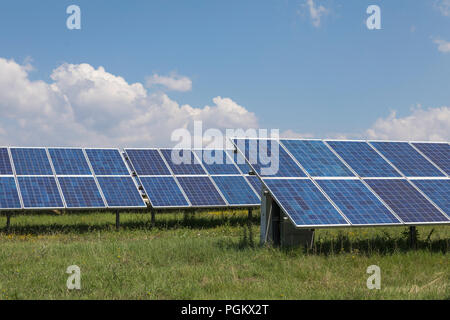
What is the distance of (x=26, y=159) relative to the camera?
2161 cm

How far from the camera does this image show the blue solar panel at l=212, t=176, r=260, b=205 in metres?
21.4

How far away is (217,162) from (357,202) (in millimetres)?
12738

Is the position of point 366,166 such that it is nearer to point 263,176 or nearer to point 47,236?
point 263,176

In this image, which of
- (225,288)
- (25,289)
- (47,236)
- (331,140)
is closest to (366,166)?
(331,140)

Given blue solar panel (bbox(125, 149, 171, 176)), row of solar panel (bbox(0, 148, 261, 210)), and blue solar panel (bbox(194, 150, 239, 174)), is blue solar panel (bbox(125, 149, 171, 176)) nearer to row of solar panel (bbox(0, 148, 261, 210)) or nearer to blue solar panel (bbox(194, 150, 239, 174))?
row of solar panel (bbox(0, 148, 261, 210))

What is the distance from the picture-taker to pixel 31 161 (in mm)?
21500

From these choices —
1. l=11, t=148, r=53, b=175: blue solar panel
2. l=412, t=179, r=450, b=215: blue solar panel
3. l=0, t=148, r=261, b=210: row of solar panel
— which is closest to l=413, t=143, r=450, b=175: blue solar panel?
l=412, t=179, r=450, b=215: blue solar panel

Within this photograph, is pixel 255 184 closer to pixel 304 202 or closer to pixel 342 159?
pixel 342 159

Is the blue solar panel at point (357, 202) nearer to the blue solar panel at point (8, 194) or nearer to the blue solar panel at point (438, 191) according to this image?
the blue solar panel at point (438, 191)

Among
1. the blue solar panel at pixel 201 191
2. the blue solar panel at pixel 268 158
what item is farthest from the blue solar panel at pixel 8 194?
the blue solar panel at pixel 268 158

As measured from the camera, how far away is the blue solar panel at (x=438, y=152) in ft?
54.1

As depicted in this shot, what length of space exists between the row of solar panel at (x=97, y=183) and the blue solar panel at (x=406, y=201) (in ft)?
25.8

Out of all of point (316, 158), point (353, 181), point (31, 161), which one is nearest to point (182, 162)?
point (31, 161)

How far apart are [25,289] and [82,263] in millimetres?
2395
